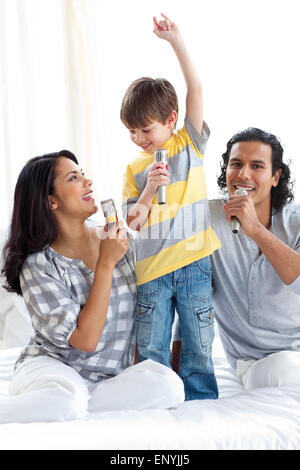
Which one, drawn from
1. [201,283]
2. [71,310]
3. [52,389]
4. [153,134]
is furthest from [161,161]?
[52,389]

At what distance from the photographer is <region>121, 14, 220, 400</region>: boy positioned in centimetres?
162

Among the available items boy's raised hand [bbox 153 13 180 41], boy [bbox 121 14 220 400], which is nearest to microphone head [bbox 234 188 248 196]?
boy [bbox 121 14 220 400]

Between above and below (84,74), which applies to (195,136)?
below

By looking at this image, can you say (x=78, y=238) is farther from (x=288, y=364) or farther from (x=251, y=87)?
(x=251, y=87)

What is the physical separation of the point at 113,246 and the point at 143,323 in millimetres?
256

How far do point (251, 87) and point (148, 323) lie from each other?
1737 millimetres

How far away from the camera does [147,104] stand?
167 cm

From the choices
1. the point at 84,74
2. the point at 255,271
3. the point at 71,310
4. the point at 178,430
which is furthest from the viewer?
the point at 84,74

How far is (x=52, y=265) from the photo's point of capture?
1598mm

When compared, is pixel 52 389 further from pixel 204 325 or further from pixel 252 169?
pixel 252 169

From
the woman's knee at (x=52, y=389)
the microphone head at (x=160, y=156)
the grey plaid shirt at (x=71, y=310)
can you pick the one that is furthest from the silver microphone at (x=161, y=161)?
the woman's knee at (x=52, y=389)

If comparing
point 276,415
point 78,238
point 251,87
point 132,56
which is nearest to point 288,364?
point 276,415

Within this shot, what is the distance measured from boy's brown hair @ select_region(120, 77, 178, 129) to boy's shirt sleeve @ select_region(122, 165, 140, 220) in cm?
18

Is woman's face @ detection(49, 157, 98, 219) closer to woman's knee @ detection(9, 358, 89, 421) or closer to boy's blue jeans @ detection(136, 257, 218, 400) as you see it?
boy's blue jeans @ detection(136, 257, 218, 400)
